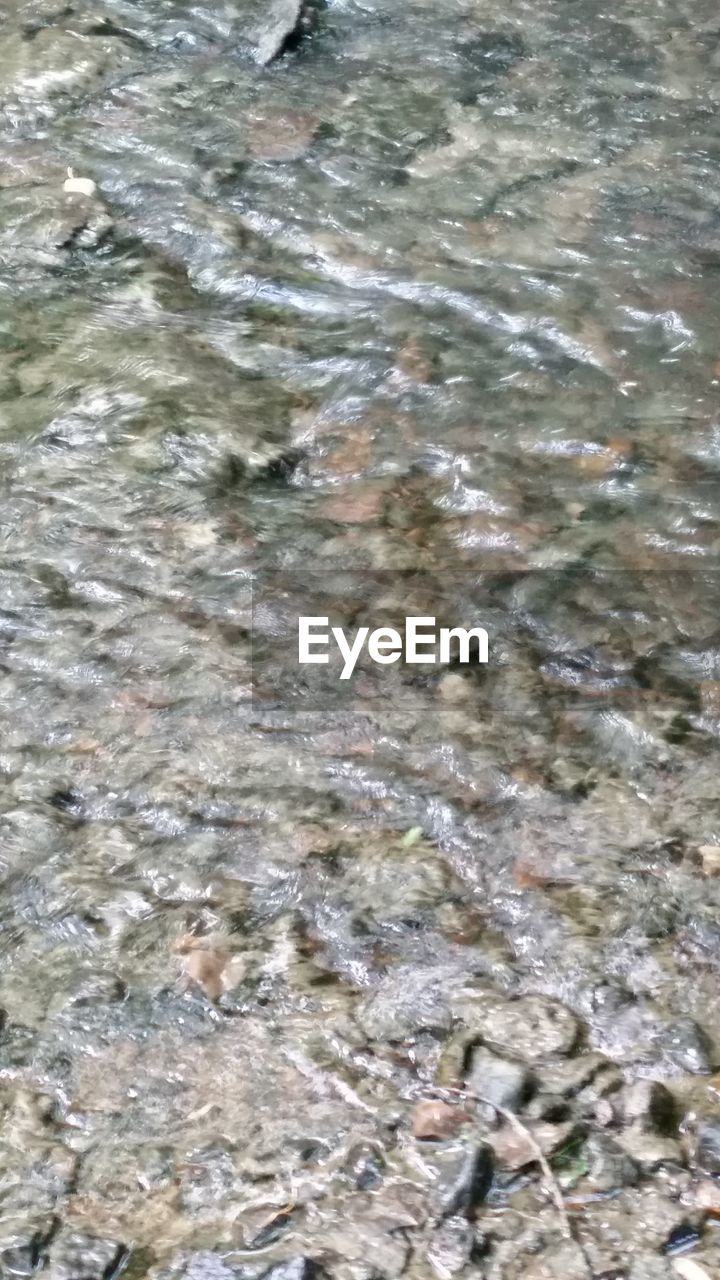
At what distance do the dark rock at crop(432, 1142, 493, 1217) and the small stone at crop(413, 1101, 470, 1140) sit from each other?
4 centimetres

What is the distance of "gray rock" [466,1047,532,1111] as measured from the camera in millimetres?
2062

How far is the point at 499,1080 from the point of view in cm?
208

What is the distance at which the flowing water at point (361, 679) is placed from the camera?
200cm

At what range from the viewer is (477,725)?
2.71m

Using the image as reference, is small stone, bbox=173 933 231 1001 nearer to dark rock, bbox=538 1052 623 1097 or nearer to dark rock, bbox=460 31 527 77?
dark rock, bbox=538 1052 623 1097

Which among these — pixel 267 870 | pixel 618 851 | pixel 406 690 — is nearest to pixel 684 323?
pixel 406 690

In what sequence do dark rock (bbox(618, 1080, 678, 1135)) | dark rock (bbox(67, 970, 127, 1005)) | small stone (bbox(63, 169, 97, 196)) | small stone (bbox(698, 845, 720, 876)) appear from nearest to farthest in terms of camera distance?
dark rock (bbox(618, 1080, 678, 1135)) → dark rock (bbox(67, 970, 127, 1005)) → small stone (bbox(698, 845, 720, 876)) → small stone (bbox(63, 169, 97, 196))

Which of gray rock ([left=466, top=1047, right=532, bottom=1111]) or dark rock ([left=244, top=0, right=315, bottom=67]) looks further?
dark rock ([left=244, top=0, right=315, bottom=67])

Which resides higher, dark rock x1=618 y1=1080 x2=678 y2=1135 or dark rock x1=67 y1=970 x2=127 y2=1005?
dark rock x1=67 y1=970 x2=127 y2=1005

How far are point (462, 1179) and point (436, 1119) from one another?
4.4 inches

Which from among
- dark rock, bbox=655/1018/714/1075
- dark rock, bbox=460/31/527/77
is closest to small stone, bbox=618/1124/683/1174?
dark rock, bbox=655/1018/714/1075

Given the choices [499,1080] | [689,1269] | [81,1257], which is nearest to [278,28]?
[499,1080]

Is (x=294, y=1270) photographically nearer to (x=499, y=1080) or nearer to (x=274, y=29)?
(x=499, y=1080)

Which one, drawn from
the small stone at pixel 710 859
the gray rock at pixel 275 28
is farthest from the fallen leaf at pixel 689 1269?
the gray rock at pixel 275 28
